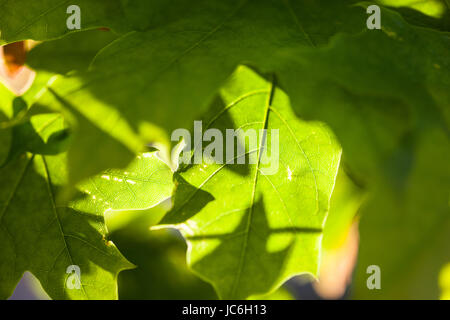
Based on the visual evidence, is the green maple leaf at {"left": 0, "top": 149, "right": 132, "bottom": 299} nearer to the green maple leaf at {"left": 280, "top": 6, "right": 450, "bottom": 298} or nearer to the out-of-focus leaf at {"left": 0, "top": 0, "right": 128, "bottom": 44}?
the out-of-focus leaf at {"left": 0, "top": 0, "right": 128, "bottom": 44}

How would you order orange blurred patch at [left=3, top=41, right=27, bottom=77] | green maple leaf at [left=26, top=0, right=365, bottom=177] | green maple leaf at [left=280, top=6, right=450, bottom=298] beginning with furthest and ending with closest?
1. orange blurred patch at [left=3, top=41, right=27, bottom=77]
2. green maple leaf at [left=26, top=0, right=365, bottom=177]
3. green maple leaf at [left=280, top=6, right=450, bottom=298]

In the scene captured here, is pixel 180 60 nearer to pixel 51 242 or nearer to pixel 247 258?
pixel 247 258

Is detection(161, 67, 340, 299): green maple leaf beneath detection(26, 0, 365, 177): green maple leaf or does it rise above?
beneath

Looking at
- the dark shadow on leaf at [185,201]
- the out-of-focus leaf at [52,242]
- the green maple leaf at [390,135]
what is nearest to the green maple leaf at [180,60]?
the green maple leaf at [390,135]

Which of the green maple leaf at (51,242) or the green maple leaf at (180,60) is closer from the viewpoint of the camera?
the green maple leaf at (180,60)

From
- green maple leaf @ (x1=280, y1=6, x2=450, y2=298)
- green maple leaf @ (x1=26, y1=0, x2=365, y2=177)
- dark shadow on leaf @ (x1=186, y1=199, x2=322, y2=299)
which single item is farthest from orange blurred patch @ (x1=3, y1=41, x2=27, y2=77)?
green maple leaf @ (x1=280, y1=6, x2=450, y2=298)

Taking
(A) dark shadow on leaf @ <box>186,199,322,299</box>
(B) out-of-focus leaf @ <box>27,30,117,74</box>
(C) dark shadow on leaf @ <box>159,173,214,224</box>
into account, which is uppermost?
(B) out-of-focus leaf @ <box>27,30,117,74</box>

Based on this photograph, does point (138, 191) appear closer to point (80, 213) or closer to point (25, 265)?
point (80, 213)

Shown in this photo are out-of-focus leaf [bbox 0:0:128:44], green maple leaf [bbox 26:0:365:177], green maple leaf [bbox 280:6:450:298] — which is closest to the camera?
green maple leaf [bbox 280:6:450:298]

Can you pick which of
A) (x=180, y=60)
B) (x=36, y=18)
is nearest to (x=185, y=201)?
(x=180, y=60)

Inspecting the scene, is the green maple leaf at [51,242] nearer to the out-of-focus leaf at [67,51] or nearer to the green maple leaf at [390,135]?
the out-of-focus leaf at [67,51]
